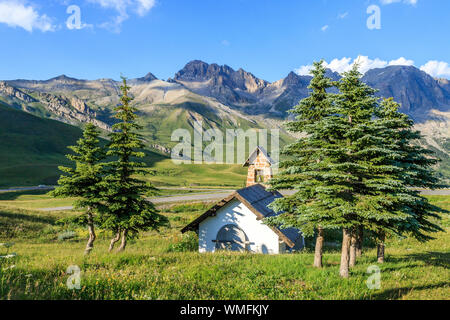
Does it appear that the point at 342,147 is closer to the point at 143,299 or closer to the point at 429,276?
the point at 429,276

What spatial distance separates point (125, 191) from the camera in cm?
1719

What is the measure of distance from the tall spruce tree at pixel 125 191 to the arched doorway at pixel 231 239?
457cm

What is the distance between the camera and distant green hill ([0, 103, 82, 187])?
84.6 metres

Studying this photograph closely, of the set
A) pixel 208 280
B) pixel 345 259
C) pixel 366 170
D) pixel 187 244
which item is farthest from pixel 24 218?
pixel 366 170

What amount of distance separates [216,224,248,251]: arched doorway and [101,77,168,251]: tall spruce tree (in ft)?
15.0

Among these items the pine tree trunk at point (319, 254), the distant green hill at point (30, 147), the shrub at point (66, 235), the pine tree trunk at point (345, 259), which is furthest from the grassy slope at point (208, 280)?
the distant green hill at point (30, 147)

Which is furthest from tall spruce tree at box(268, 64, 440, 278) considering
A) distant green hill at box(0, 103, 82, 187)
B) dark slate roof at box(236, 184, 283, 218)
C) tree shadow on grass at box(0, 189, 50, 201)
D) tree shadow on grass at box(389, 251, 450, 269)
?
distant green hill at box(0, 103, 82, 187)

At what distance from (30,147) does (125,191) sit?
157m

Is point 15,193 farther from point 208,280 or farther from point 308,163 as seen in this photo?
point 308,163

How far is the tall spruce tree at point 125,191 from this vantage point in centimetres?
1639

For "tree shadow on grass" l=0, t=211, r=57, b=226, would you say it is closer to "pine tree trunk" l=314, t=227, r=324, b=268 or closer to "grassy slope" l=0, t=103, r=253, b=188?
Result: "pine tree trunk" l=314, t=227, r=324, b=268

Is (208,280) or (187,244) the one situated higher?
(208,280)
